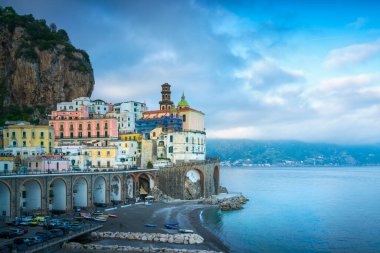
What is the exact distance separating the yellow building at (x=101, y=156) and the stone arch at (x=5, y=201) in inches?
1379

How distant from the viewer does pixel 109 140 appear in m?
110

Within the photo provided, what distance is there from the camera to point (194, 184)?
4309 inches

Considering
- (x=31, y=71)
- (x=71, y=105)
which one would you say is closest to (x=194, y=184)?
(x=71, y=105)

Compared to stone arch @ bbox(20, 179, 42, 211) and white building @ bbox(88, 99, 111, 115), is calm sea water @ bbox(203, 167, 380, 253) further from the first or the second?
white building @ bbox(88, 99, 111, 115)

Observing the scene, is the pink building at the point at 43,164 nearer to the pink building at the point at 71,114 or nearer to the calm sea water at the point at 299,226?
the calm sea water at the point at 299,226

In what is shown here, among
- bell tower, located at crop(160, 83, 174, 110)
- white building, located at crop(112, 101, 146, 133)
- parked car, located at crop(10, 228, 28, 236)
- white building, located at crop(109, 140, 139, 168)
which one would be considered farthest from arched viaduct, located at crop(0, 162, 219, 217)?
bell tower, located at crop(160, 83, 174, 110)

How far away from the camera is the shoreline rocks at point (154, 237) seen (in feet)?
195

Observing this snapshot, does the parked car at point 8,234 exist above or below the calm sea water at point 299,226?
above

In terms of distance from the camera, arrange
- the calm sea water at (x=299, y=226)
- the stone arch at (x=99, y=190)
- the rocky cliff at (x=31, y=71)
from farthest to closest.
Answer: the rocky cliff at (x=31, y=71) → the stone arch at (x=99, y=190) → the calm sea water at (x=299, y=226)

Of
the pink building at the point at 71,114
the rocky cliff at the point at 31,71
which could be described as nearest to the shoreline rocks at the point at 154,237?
the pink building at the point at 71,114

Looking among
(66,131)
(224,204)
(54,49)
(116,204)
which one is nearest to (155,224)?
(116,204)

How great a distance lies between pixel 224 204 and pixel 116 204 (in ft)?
83.0

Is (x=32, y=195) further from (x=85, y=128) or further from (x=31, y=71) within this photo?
(x=31, y=71)

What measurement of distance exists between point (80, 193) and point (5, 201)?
63.8ft
